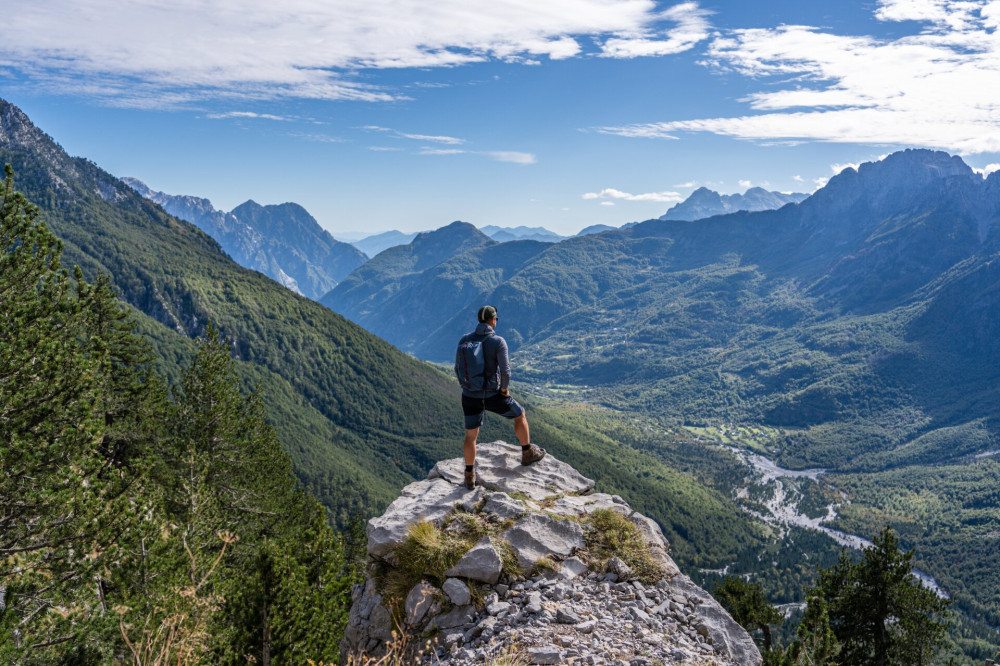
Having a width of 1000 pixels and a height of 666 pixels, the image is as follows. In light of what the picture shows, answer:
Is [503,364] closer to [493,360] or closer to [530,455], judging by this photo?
[493,360]

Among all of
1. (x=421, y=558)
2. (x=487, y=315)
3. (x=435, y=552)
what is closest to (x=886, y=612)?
Answer: (x=435, y=552)

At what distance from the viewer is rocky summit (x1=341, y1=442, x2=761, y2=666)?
914cm

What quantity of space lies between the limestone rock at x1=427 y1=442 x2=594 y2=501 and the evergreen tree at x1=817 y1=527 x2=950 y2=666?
15523mm

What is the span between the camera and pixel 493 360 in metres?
13.1

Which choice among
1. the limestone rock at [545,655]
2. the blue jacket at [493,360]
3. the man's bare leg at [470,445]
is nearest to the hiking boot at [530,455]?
the man's bare leg at [470,445]

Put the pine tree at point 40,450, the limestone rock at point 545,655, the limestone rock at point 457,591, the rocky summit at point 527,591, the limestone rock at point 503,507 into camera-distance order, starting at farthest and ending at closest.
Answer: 1. the limestone rock at point 503,507
2. the pine tree at point 40,450
3. the limestone rock at point 457,591
4. the rocky summit at point 527,591
5. the limestone rock at point 545,655

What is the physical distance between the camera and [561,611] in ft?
32.1

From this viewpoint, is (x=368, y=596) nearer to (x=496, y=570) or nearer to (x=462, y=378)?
(x=496, y=570)

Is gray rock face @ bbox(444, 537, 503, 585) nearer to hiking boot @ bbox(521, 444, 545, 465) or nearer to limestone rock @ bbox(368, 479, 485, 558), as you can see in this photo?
limestone rock @ bbox(368, 479, 485, 558)

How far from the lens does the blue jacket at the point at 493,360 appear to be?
42.9 ft

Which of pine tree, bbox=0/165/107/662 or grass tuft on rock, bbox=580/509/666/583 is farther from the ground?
pine tree, bbox=0/165/107/662

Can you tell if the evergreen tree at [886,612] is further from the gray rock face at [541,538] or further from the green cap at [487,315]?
the green cap at [487,315]

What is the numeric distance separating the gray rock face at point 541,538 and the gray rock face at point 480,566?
1.99ft

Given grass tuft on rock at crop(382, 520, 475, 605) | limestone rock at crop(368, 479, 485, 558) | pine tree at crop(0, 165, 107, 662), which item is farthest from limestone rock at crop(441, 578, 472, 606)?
pine tree at crop(0, 165, 107, 662)
